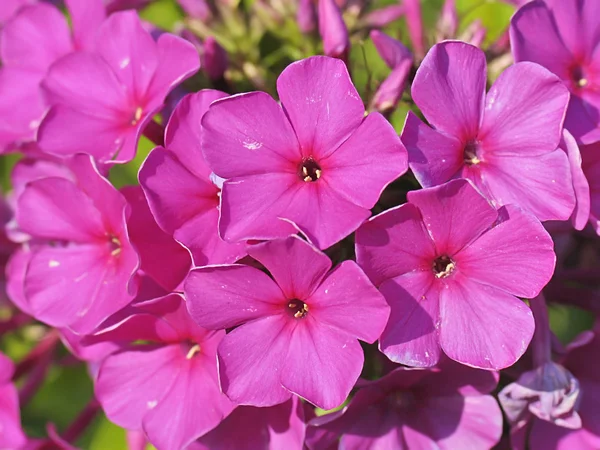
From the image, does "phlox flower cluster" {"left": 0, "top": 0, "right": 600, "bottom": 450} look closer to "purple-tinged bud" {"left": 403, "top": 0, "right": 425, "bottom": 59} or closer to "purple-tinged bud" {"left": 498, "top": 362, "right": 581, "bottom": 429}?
"purple-tinged bud" {"left": 498, "top": 362, "right": 581, "bottom": 429}

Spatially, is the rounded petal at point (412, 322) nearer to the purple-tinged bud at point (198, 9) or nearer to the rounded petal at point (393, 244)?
the rounded petal at point (393, 244)

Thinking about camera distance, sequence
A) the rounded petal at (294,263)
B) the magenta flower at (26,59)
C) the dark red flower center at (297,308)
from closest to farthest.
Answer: the rounded petal at (294,263) < the dark red flower center at (297,308) < the magenta flower at (26,59)

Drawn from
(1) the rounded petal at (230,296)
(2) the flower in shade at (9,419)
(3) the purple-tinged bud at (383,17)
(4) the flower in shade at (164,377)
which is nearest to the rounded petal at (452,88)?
(1) the rounded petal at (230,296)

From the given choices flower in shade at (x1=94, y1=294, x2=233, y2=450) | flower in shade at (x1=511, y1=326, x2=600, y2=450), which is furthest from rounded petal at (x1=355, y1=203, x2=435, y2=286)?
flower in shade at (x1=511, y1=326, x2=600, y2=450)

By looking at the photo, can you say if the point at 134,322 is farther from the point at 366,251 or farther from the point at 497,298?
the point at 497,298

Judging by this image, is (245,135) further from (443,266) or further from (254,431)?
(254,431)

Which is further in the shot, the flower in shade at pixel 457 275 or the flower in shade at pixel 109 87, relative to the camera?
the flower in shade at pixel 109 87
